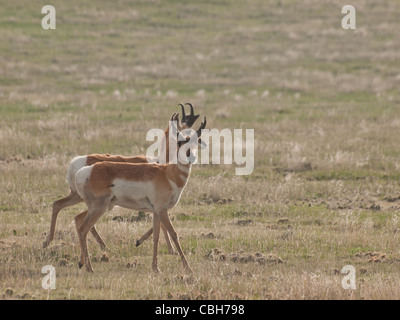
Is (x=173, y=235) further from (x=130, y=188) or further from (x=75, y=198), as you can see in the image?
(x=75, y=198)

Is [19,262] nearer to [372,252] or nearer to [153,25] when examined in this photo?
[372,252]

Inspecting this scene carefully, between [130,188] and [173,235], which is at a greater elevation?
[130,188]

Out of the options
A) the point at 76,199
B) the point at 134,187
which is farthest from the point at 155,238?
the point at 76,199

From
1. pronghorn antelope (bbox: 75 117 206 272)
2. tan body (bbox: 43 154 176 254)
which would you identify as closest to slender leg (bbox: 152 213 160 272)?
pronghorn antelope (bbox: 75 117 206 272)

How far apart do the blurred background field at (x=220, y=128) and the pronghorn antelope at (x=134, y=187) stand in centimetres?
64

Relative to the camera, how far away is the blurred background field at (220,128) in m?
9.43

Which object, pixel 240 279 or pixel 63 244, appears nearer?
pixel 240 279

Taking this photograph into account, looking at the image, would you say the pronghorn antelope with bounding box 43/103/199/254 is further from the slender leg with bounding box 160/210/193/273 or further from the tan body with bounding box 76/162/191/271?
the slender leg with bounding box 160/210/193/273

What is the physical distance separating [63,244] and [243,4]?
44796 millimetres

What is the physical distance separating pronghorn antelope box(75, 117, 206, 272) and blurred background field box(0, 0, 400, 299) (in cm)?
64

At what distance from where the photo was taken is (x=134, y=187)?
957 centimetres

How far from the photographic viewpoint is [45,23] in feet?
143

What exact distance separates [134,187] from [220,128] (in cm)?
1346

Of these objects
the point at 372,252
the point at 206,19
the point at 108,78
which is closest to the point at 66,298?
the point at 372,252
